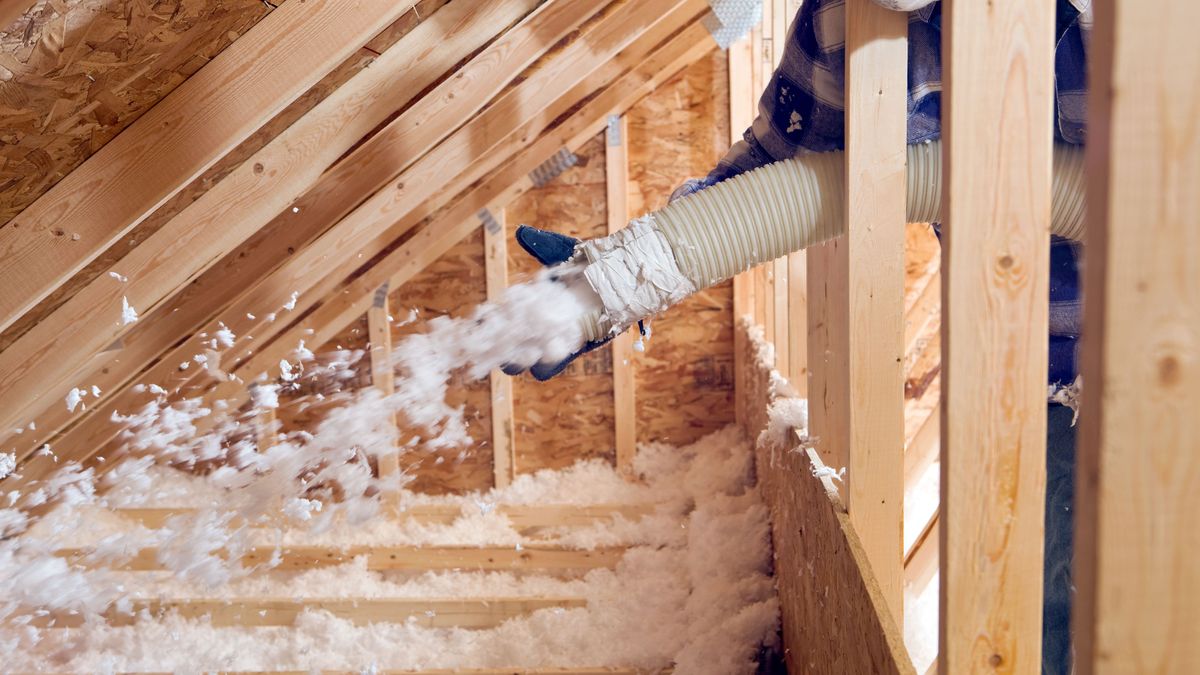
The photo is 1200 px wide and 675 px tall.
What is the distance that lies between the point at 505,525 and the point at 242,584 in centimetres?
105

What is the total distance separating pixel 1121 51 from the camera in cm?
50

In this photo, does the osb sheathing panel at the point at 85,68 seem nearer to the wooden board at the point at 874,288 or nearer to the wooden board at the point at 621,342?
the wooden board at the point at 874,288

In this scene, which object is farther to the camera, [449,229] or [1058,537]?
[449,229]

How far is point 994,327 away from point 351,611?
8.00 ft

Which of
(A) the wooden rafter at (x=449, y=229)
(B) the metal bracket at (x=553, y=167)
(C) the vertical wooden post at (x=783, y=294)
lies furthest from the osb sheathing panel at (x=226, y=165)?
(B) the metal bracket at (x=553, y=167)

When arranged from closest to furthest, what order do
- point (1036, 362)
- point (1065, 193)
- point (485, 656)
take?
point (1036, 362), point (1065, 193), point (485, 656)

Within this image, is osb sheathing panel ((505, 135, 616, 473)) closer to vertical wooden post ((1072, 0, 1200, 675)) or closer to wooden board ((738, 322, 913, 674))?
wooden board ((738, 322, 913, 674))

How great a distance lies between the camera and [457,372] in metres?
2.70

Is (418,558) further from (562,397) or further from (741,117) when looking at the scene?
(741,117)

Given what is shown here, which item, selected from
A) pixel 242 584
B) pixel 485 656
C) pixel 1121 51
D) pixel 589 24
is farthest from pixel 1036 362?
pixel 242 584

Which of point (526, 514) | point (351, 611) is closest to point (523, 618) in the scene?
point (351, 611)

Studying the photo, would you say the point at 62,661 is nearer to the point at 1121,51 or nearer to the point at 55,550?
the point at 55,550

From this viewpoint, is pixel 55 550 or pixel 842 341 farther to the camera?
pixel 55 550

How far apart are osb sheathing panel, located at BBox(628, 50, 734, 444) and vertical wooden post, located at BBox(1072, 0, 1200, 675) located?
3.73 metres
